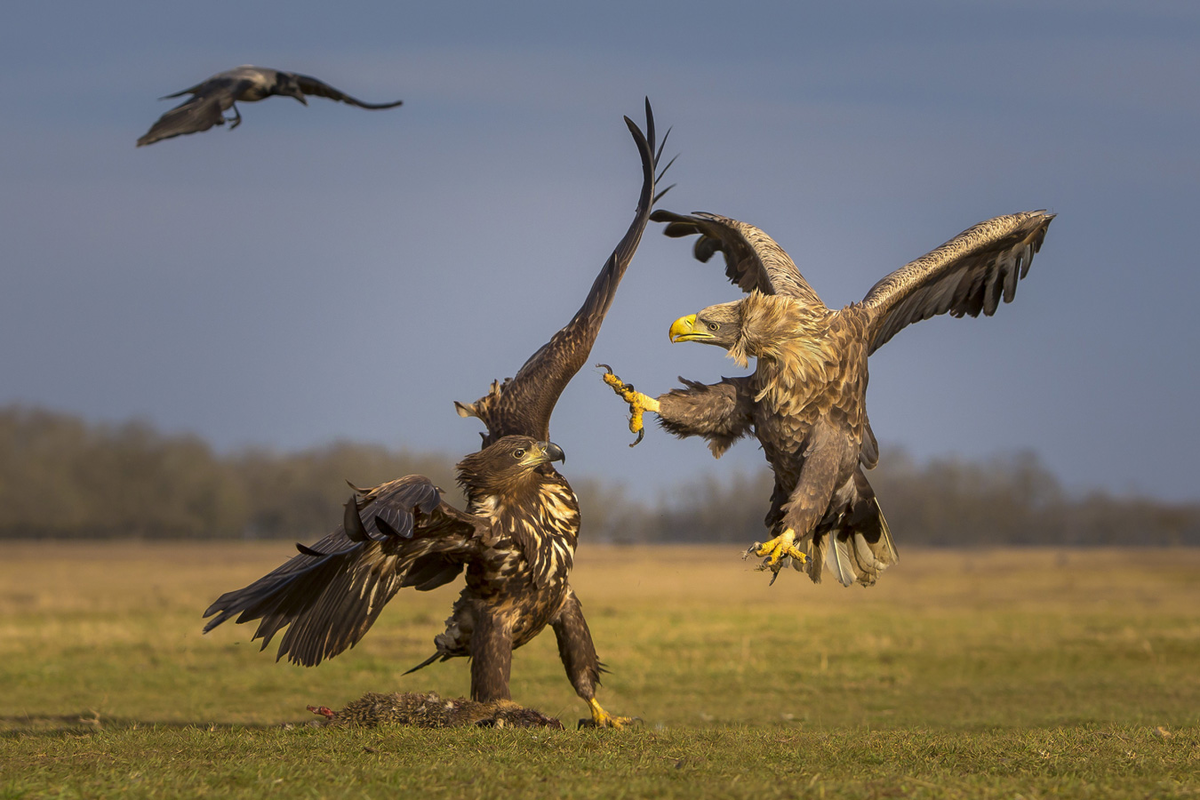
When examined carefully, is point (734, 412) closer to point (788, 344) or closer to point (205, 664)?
point (788, 344)

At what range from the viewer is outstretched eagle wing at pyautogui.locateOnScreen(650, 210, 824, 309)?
30.4 ft

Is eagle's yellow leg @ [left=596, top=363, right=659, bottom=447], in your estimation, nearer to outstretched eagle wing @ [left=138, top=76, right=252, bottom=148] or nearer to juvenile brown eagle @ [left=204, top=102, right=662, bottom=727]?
juvenile brown eagle @ [left=204, top=102, right=662, bottom=727]

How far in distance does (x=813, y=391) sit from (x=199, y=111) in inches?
190

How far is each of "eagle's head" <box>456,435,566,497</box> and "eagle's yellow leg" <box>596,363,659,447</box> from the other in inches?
24.2

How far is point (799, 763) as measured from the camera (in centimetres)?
669

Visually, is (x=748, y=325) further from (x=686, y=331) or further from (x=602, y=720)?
(x=602, y=720)

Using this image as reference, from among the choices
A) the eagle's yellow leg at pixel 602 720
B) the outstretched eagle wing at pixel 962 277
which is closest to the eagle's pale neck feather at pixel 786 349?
the outstretched eagle wing at pixel 962 277

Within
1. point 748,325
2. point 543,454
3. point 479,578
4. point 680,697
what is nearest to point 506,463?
point 543,454

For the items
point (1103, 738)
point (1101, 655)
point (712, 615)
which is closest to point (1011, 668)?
point (1101, 655)

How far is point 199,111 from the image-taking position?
7426mm

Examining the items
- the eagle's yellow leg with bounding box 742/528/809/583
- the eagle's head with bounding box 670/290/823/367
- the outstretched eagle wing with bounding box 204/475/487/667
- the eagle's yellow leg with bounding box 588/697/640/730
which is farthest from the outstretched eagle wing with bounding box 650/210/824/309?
the eagle's yellow leg with bounding box 588/697/640/730

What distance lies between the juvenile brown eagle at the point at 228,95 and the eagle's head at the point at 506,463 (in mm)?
2639

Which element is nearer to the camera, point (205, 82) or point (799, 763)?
point (799, 763)

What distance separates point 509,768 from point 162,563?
1671 inches
